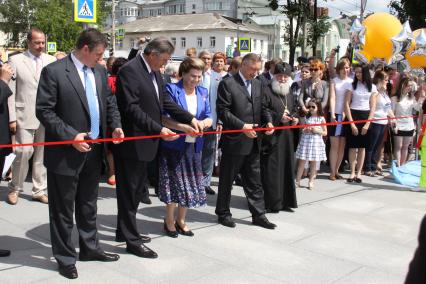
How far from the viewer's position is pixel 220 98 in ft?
18.2

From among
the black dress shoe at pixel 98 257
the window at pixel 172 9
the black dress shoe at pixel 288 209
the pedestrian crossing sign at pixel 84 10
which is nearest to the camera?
the black dress shoe at pixel 98 257

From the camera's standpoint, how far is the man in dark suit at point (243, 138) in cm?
549

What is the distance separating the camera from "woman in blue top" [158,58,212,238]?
500 cm

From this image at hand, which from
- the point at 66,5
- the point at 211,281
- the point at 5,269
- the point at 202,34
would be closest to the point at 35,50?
the point at 5,269

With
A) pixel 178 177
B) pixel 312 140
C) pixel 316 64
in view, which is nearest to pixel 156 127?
pixel 178 177

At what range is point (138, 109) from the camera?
4461 millimetres

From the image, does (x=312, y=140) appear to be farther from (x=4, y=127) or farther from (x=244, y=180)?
(x=4, y=127)

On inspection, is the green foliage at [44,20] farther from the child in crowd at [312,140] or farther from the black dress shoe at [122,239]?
the black dress shoe at [122,239]

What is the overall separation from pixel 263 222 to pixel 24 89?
10.4ft

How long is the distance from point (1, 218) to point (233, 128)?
266 centimetres

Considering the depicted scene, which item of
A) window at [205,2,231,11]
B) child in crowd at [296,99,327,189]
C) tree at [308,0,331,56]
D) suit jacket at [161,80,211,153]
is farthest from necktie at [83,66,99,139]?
window at [205,2,231,11]

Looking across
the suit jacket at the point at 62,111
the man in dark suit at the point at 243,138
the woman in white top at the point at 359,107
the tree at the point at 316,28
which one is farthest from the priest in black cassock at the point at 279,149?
the tree at the point at 316,28

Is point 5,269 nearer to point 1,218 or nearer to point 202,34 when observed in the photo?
point 1,218

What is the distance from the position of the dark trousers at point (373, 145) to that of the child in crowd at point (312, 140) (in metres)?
1.28
